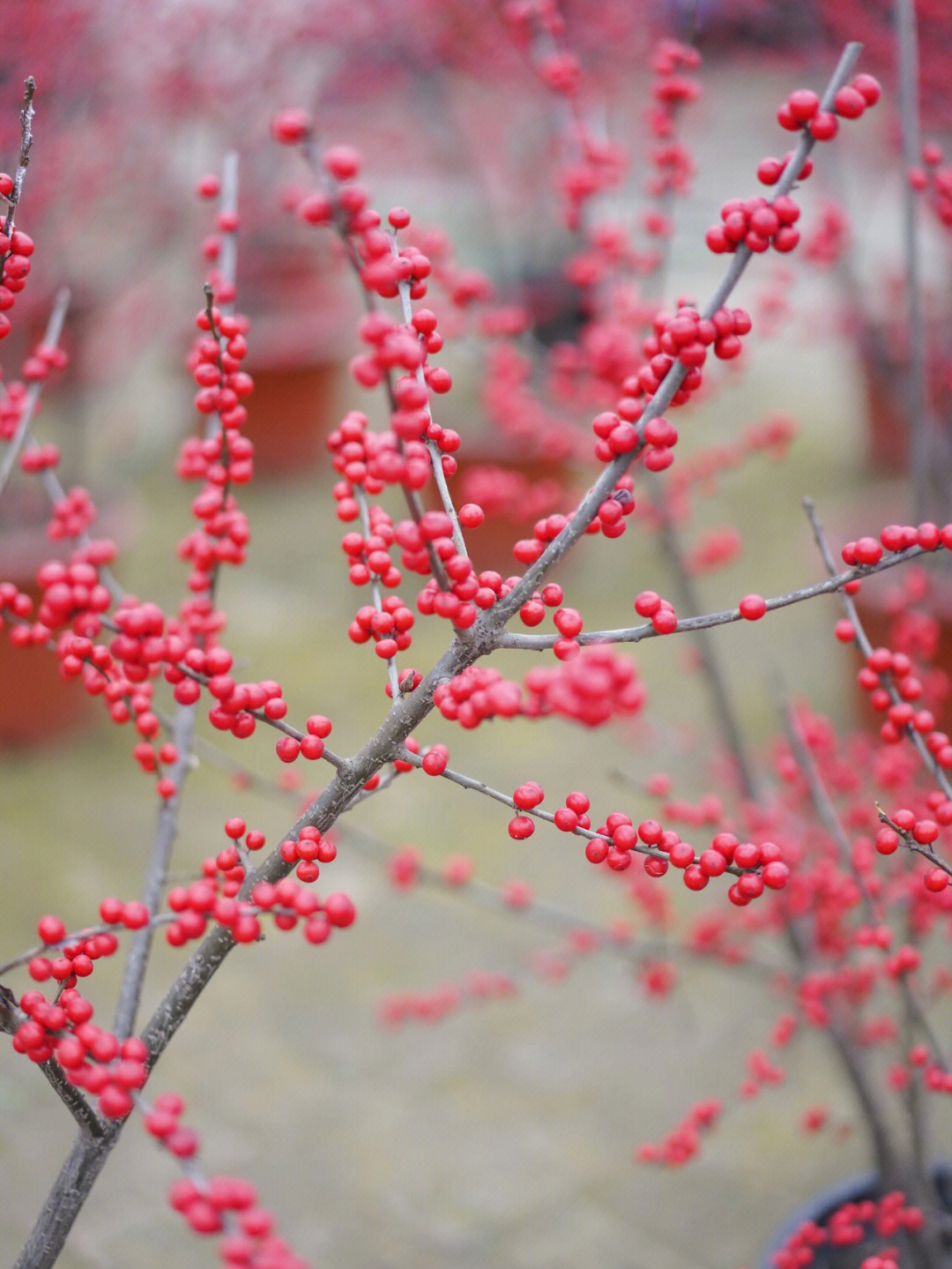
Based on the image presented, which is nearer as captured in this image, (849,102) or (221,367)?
(849,102)

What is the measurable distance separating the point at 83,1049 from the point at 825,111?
0.76 meters

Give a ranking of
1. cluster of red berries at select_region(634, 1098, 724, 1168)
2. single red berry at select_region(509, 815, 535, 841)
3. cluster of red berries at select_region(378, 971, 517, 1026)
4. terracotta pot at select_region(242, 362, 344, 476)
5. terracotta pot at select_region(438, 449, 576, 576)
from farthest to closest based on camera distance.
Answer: terracotta pot at select_region(242, 362, 344, 476) → terracotta pot at select_region(438, 449, 576, 576) → cluster of red berries at select_region(378, 971, 517, 1026) → cluster of red berries at select_region(634, 1098, 724, 1168) → single red berry at select_region(509, 815, 535, 841)

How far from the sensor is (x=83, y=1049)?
2.50 ft

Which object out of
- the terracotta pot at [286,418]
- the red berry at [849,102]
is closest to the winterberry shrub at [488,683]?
the red berry at [849,102]

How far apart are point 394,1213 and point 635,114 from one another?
4.64m

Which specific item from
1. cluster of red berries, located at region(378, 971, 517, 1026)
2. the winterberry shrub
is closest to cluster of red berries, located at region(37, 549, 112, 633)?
the winterberry shrub

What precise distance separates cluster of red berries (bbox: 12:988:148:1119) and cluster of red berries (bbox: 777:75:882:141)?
2.33 feet

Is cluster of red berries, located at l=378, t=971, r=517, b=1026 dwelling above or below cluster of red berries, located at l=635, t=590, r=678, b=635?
above

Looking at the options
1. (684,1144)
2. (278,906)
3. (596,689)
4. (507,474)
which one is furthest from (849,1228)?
(507,474)

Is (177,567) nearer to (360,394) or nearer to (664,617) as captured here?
(360,394)

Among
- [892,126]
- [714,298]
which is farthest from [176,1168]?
[892,126]

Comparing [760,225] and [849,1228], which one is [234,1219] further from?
[849,1228]

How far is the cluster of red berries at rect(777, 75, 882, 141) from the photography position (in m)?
0.72

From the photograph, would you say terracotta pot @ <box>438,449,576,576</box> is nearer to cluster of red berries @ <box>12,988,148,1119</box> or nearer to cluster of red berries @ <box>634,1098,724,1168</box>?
cluster of red berries @ <box>634,1098,724,1168</box>
